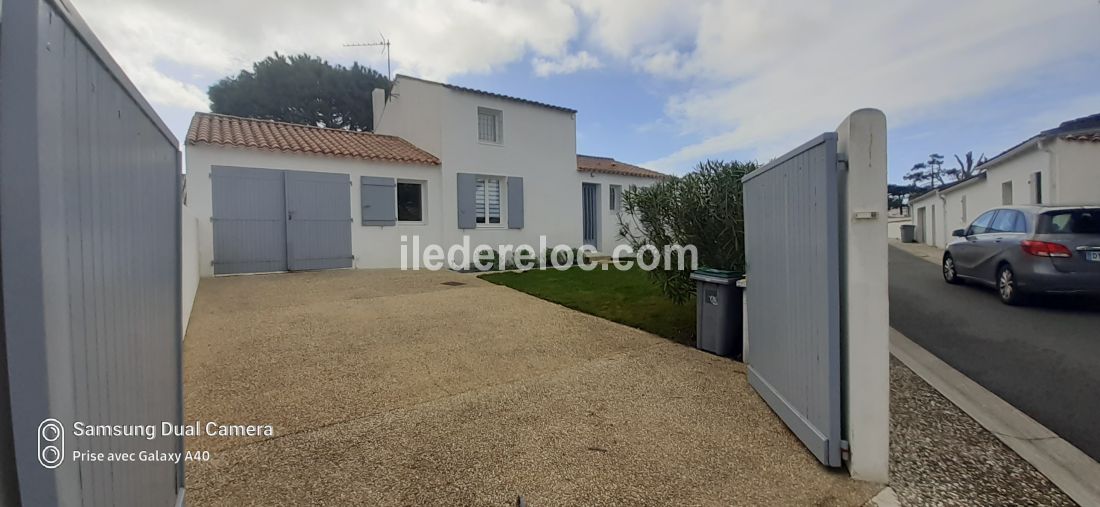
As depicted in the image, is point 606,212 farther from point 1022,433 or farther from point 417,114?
point 1022,433

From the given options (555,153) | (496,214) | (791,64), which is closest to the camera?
(791,64)

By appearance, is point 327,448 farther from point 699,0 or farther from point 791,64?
point 791,64

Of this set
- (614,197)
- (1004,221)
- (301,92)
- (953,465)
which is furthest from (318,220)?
(301,92)

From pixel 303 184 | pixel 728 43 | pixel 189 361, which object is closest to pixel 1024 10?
pixel 728 43

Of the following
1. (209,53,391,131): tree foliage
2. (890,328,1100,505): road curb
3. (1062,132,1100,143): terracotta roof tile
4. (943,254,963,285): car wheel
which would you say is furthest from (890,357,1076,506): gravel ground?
(209,53,391,131): tree foliage

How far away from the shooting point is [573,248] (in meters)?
14.7

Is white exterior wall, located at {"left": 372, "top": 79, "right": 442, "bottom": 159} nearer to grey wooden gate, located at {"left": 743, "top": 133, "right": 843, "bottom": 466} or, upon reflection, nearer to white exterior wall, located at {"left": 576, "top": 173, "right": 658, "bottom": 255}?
white exterior wall, located at {"left": 576, "top": 173, "right": 658, "bottom": 255}

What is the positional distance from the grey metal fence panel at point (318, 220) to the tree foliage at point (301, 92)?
1431 centimetres

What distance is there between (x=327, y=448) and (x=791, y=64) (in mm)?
10414

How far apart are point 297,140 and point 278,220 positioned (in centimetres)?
246

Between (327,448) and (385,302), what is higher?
(385,302)

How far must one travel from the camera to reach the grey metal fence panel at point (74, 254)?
3.03 ft

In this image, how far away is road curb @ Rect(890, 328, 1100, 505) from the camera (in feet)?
8.84

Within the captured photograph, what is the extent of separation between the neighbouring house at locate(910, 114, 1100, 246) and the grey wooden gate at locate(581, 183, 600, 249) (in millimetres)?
11281
